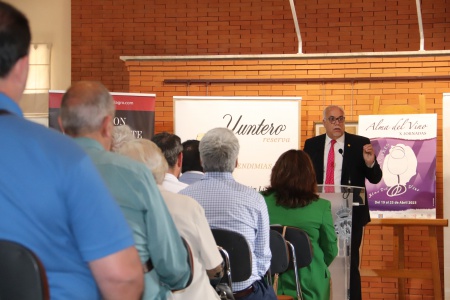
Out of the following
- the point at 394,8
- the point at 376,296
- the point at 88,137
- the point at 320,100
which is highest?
the point at 394,8

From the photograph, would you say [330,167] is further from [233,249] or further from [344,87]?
[233,249]

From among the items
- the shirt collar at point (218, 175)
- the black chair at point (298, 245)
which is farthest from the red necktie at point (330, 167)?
the shirt collar at point (218, 175)

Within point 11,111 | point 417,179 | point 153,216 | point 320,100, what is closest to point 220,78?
point 320,100

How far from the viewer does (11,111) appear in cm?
159

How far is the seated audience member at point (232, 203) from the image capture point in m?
3.98

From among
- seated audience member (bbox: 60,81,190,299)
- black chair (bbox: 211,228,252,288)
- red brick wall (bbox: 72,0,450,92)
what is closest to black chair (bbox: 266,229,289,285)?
black chair (bbox: 211,228,252,288)

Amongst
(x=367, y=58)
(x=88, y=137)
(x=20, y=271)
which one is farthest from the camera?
(x=367, y=58)

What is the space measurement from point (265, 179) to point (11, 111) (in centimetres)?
678

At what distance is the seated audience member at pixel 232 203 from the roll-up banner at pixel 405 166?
414 cm

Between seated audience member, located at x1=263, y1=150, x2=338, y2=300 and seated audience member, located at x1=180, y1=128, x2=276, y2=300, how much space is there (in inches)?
27.5

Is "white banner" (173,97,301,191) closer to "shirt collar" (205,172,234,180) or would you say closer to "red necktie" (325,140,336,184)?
"red necktie" (325,140,336,184)

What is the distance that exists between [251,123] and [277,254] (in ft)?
13.1

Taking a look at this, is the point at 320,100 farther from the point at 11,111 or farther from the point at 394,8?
the point at 11,111

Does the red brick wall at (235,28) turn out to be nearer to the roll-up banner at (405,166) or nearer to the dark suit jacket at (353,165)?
the roll-up banner at (405,166)
